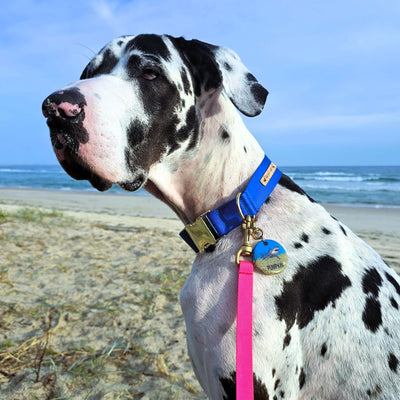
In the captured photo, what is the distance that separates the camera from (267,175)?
206 centimetres

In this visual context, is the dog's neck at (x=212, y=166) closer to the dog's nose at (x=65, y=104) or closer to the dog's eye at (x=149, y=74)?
the dog's eye at (x=149, y=74)

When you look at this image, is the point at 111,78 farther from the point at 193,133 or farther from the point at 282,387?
the point at 282,387

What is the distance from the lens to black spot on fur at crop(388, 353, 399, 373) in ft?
5.76

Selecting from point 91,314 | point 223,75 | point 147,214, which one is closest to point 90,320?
point 91,314

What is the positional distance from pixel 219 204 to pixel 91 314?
2.55 m

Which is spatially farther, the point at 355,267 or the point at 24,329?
the point at 24,329

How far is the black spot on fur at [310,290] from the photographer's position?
1.77 metres

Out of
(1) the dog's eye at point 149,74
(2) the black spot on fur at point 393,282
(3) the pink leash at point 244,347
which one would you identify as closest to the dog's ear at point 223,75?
(1) the dog's eye at point 149,74

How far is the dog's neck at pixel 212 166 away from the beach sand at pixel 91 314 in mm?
1592

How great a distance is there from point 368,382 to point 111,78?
1834 mm

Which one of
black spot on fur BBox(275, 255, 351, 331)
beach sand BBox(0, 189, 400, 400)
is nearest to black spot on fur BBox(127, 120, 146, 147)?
black spot on fur BBox(275, 255, 351, 331)

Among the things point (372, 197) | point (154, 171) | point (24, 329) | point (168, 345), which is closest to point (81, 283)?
point (24, 329)

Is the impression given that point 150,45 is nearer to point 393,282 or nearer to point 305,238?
point 305,238

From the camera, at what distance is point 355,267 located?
194 centimetres
